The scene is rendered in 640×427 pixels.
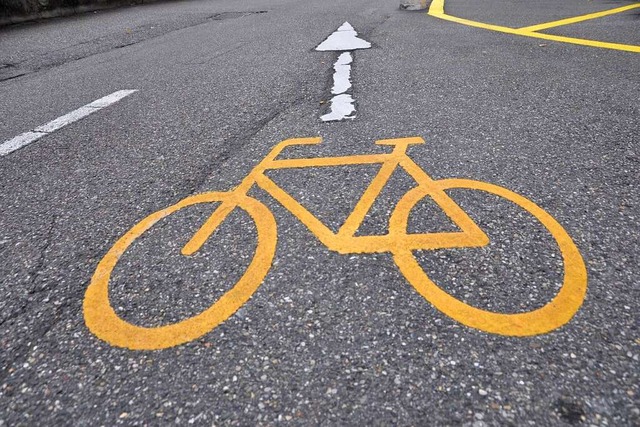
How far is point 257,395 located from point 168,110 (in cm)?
320

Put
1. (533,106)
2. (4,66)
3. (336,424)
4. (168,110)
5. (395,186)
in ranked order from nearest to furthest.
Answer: (336,424) → (395,186) → (533,106) → (168,110) → (4,66)

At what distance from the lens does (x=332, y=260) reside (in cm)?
192

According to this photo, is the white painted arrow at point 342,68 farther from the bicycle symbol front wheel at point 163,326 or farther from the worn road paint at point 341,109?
the bicycle symbol front wheel at point 163,326

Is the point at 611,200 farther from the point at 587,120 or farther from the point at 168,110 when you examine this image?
the point at 168,110

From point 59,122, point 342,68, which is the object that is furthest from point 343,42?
point 59,122

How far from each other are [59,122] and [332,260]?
3225 millimetres

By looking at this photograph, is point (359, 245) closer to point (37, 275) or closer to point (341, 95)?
point (37, 275)

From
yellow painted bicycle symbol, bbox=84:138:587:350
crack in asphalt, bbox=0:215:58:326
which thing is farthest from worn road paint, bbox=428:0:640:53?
crack in asphalt, bbox=0:215:58:326

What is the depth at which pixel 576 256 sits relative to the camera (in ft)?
6.07

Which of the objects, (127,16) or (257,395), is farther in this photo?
(127,16)

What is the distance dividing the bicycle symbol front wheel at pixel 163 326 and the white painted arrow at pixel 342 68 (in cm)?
163

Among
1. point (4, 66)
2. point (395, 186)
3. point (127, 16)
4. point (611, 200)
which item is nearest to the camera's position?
point (611, 200)

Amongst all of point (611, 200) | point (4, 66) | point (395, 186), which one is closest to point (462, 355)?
point (395, 186)

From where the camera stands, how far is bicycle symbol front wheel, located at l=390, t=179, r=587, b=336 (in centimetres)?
155
